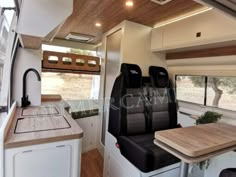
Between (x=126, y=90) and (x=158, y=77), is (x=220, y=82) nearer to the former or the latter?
(x=158, y=77)

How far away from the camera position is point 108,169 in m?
2.19

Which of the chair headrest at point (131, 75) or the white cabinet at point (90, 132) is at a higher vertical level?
the chair headrest at point (131, 75)

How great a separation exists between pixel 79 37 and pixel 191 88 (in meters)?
2.13

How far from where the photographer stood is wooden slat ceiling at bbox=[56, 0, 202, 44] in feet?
5.91

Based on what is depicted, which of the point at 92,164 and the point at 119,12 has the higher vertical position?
the point at 119,12

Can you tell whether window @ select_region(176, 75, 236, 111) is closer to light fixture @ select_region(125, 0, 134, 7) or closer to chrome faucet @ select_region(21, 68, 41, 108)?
light fixture @ select_region(125, 0, 134, 7)

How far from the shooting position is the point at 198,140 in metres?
1.21

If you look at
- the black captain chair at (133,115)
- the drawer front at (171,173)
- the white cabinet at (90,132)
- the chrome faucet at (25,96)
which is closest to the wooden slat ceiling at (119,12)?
the black captain chair at (133,115)

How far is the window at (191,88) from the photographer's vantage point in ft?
7.73

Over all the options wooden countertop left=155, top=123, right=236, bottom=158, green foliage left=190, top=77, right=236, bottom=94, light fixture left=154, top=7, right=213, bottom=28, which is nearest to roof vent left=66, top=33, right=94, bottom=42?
light fixture left=154, top=7, right=213, bottom=28

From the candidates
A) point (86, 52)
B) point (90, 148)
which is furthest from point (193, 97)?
point (86, 52)

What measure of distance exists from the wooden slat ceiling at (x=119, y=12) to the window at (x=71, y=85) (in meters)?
0.92

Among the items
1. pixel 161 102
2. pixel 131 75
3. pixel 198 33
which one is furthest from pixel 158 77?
pixel 198 33

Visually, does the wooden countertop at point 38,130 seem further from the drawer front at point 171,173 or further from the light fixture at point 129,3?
the light fixture at point 129,3
